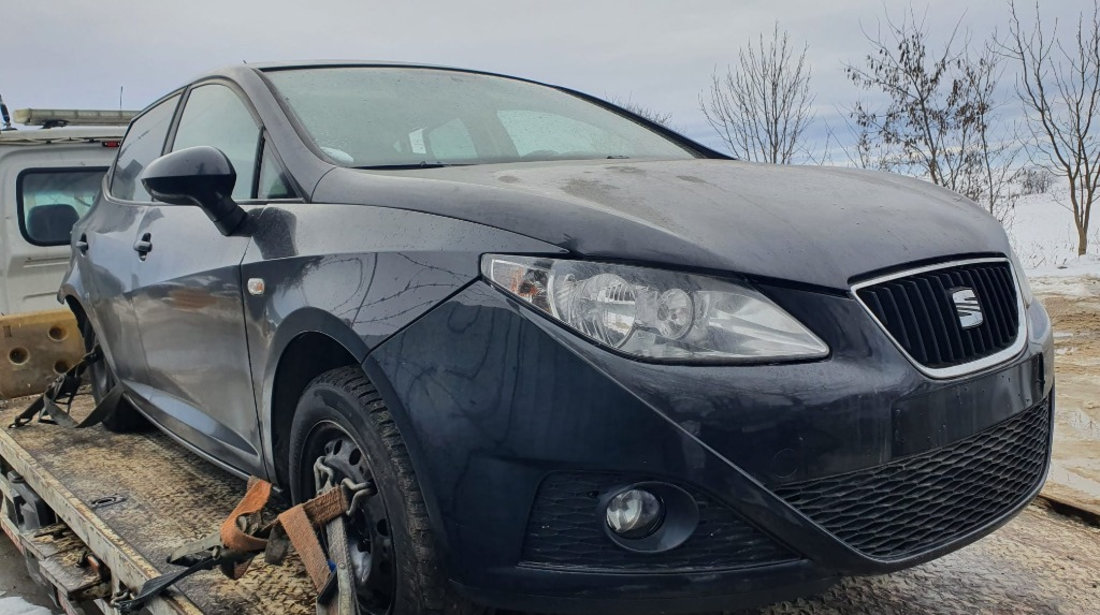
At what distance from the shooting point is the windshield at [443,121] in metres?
2.25

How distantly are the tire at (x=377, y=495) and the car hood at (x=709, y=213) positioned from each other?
426mm

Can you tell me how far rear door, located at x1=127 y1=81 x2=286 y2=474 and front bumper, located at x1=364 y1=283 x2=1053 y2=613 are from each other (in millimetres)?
856

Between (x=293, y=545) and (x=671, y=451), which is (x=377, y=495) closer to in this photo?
(x=293, y=545)

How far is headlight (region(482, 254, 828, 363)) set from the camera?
56.5 inches

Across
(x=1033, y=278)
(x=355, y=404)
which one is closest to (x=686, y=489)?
(x=355, y=404)

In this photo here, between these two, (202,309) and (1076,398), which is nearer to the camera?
(202,309)

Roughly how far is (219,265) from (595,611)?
1404 millimetres

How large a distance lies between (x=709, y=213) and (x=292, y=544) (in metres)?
1.15

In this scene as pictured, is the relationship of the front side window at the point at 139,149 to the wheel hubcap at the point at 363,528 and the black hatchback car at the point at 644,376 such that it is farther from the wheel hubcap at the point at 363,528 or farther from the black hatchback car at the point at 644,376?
the wheel hubcap at the point at 363,528

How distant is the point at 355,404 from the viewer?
5.62 ft

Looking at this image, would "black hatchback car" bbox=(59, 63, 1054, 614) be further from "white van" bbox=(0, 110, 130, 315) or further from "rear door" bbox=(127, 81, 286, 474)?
"white van" bbox=(0, 110, 130, 315)

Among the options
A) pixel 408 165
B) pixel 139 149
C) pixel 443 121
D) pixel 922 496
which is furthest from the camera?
pixel 139 149

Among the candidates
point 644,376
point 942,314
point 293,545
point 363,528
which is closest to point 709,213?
point 644,376

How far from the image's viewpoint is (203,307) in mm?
2359
